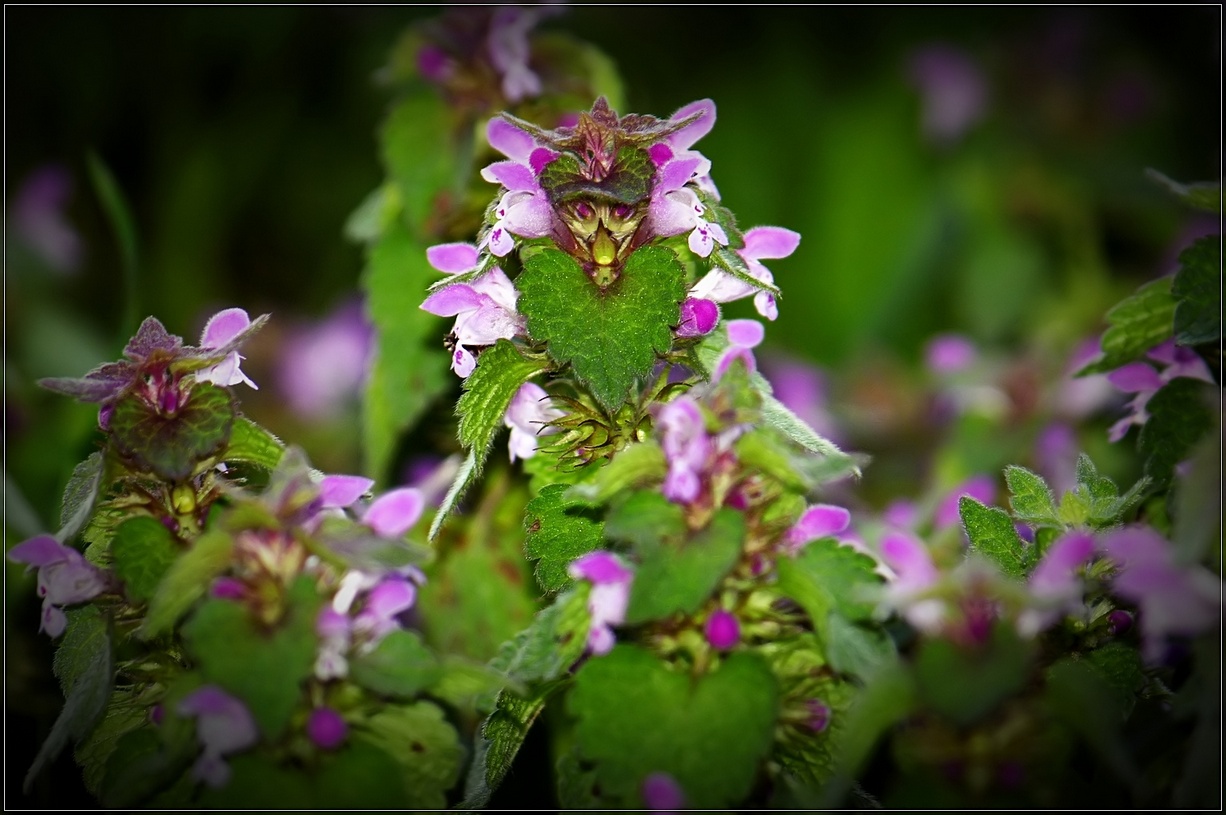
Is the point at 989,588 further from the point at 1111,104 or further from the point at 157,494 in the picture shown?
the point at 1111,104

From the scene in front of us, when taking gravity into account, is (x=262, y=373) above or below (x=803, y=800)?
below

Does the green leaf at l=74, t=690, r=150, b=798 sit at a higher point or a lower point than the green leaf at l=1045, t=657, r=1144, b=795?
lower

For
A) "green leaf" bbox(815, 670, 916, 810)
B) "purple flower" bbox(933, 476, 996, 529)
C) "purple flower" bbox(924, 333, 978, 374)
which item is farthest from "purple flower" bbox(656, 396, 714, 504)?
"purple flower" bbox(924, 333, 978, 374)

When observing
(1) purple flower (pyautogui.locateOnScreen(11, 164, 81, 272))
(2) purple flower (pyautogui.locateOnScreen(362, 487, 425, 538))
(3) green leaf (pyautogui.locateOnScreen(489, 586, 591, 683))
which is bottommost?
(1) purple flower (pyautogui.locateOnScreen(11, 164, 81, 272))

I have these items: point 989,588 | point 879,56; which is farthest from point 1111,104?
point 989,588

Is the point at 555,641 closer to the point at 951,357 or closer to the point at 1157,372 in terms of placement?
the point at 1157,372

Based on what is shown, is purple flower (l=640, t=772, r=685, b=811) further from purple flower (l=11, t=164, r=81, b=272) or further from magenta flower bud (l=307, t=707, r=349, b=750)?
purple flower (l=11, t=164, r=81, b=272)
